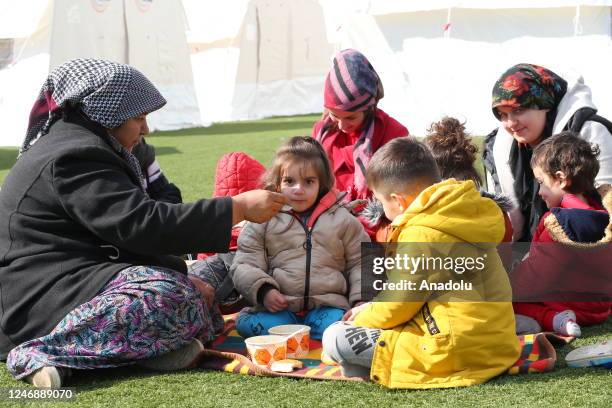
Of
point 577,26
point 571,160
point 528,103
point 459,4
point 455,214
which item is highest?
point 459,4

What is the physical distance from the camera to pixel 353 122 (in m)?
4.86

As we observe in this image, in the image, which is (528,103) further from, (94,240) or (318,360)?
(94,240)

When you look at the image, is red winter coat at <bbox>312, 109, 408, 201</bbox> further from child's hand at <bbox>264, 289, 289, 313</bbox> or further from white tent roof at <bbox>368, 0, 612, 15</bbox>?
white tent roof at <bbox>368, 0, 612, 15</bbox>

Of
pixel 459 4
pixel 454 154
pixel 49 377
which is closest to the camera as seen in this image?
pixel 49 377

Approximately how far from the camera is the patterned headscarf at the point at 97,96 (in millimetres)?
3453

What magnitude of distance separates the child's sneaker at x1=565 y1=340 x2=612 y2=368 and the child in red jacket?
501 mm

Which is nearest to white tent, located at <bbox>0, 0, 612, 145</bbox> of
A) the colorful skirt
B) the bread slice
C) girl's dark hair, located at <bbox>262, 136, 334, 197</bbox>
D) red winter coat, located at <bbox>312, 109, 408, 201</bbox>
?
red winter coat, located at <bbox>312, 109, 408, 201</bbox>

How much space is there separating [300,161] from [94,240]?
44.3 inches

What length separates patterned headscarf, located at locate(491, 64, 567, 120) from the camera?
4.62m

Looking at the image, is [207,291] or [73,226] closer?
[73,226]

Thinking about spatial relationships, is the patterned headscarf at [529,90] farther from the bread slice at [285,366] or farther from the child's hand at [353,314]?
the bread slice at [285,366]

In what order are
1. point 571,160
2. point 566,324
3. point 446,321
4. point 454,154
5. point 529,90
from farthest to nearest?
point 529,90
point 454,154
point 571,160
point 566,324
point 446,321

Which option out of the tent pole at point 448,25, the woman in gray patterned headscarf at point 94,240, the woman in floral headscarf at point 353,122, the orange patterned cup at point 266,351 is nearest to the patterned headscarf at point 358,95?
the woman in floral headscarf at point 353,122

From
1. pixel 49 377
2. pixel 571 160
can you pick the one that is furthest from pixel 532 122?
pixel 49 377
